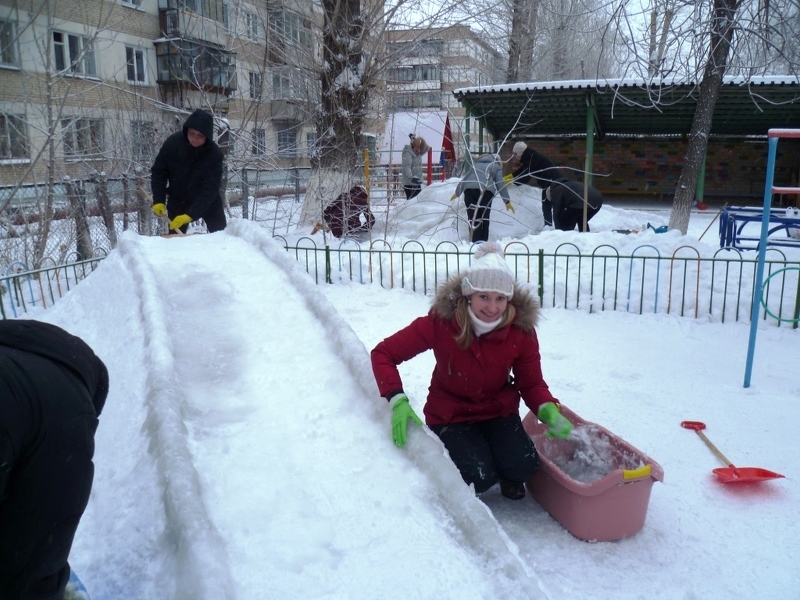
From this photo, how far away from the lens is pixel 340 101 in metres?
10.3

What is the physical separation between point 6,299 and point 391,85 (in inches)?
288

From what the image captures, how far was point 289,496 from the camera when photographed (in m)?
2.52

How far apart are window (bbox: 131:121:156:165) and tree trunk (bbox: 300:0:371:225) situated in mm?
2665

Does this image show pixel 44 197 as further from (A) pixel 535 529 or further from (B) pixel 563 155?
(B) pixel 563 155

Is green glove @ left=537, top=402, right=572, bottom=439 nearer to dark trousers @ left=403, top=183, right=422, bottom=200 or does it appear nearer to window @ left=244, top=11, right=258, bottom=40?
window @ left=244, top=11, right=258, bottom=40

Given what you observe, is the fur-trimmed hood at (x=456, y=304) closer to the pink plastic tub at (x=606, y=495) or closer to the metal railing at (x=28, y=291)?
the pink plastic tub at (x=606, y=495)

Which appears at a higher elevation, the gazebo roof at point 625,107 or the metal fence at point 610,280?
the gazebo roof at point 625,107

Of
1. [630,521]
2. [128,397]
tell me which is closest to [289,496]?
[128,397]

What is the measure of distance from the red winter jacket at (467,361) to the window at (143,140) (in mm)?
8956

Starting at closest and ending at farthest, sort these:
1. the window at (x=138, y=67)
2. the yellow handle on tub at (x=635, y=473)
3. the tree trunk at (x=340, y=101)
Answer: the yellow handle on tub at (x=635, y=473) → the tree trunk at (x=340, y=101) → the window at (x=138, y=67)

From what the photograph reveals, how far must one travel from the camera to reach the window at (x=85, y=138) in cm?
1052

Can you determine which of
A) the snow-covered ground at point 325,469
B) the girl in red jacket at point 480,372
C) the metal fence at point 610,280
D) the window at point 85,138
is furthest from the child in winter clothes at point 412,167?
the girl in red jacket at point 480,372

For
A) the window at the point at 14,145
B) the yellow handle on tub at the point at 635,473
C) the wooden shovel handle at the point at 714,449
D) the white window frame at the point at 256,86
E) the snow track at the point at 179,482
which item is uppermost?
the white window frame at the point at 256,86

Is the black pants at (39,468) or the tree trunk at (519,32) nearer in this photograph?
the black pants at (39,468)
